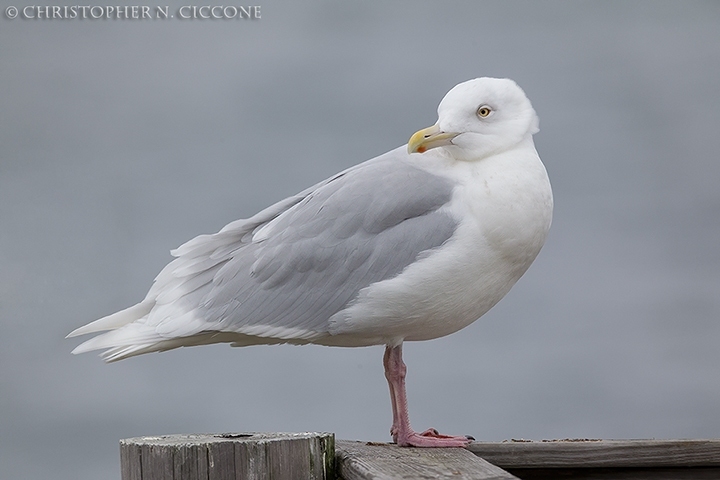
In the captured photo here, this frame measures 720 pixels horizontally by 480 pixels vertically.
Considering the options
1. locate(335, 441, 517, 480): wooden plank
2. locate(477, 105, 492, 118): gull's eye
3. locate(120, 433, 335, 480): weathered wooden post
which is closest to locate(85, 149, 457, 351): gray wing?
locate(477, 105, 492, 118): gull's eye

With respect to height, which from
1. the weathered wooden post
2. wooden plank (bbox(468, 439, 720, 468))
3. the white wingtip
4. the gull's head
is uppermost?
the gull's head

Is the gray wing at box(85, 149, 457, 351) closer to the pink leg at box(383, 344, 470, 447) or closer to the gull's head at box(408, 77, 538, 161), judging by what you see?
the gull's head at box(408, 77, 538, 161)

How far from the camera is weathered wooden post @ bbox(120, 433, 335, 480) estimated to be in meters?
3.61

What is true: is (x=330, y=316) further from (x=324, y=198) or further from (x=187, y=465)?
(x=187, y=465)

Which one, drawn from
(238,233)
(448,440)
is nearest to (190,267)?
(238,233)

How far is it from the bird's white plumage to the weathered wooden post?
3.81 feet

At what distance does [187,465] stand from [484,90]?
98.7 inches

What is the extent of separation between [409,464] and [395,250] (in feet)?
4.21

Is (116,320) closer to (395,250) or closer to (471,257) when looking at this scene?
(395,250)

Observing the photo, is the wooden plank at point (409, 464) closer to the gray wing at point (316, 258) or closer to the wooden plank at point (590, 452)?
the wooden plank at point (590, 452)

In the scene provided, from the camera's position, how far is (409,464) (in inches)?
154

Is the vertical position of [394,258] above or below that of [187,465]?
above

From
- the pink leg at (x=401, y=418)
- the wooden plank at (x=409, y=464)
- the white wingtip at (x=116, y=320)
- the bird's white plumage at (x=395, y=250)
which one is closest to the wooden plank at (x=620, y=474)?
the pink leg at (x=401, y=418)

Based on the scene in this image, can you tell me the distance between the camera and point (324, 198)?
5062 millimetres
